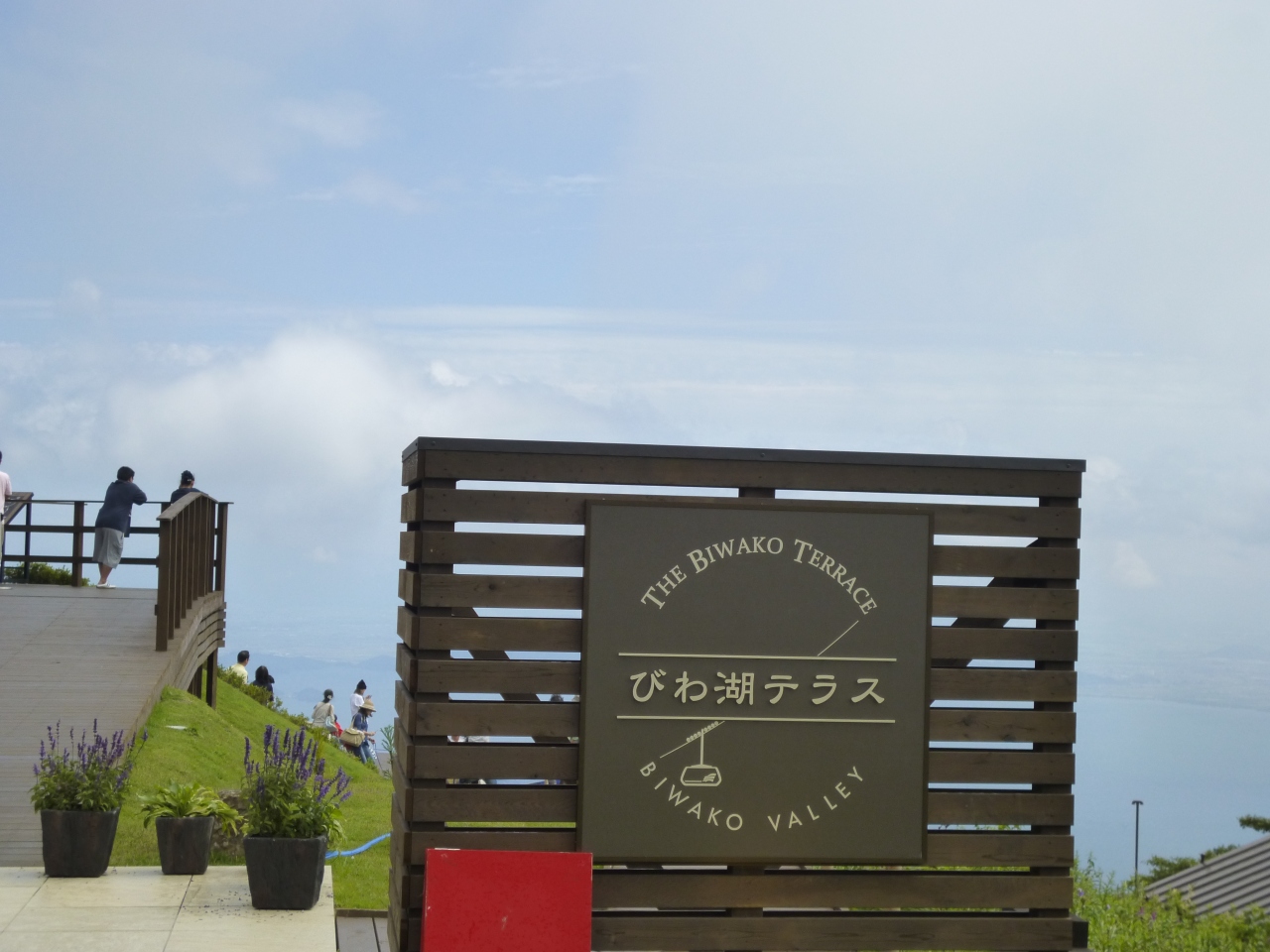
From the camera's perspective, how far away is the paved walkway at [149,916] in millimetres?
6051

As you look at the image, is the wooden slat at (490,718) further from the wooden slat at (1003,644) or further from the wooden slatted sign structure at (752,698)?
the wooden slat at (1003,644)

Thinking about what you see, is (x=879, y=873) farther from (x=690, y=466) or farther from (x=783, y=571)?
(x=690, y=466)

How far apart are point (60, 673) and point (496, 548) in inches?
310

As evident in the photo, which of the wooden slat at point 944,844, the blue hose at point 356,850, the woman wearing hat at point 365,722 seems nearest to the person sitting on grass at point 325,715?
the woman wearing hat at point 365,722

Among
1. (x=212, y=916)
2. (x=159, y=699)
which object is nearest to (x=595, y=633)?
(x=212, y=916)

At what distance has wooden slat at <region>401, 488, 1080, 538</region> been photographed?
584 centimetres

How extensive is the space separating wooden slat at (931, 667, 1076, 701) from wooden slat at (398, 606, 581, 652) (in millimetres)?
1644

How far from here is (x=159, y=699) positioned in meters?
12.3

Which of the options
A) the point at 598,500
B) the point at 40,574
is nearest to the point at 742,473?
the point at 598,500

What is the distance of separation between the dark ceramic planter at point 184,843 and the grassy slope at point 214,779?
0.60 meters

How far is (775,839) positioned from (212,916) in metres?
2.71

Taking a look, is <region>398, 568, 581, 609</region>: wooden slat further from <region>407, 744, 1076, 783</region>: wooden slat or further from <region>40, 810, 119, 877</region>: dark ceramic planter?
<region>40, 810, 119, 877</region>: dark ceramic planter

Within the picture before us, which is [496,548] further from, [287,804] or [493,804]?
[287,804]

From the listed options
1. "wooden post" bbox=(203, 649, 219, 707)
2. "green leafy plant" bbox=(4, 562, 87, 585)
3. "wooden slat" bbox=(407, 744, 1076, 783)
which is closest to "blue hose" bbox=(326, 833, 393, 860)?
"wooden slat" bbox=(407, 744, 1076, 783)
